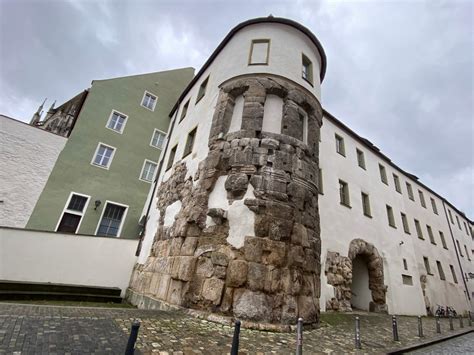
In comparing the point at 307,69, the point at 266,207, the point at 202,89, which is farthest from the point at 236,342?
the point at 202,89

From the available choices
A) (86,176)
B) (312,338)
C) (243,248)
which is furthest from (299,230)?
(86,176)

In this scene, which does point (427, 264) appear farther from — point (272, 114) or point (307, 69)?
point (272, 114)

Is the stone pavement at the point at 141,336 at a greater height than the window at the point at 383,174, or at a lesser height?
lesser

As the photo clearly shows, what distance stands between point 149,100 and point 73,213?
8859mm

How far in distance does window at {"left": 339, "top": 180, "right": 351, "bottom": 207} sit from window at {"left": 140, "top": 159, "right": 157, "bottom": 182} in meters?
11.3

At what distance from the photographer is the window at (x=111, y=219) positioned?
12.2 meters

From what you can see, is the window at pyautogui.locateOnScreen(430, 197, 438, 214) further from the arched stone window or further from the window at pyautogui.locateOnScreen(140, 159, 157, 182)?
the window at pyautogui.locateOnScreen(140, 159, 157, 182)

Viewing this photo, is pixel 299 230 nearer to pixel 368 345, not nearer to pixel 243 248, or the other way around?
pixel 243 248

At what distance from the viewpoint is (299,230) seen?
6.00 m

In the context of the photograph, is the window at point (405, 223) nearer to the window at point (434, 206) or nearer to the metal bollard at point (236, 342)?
the window at point (434, 206)

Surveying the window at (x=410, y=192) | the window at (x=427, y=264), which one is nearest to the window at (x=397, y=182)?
the window at (x=410, y=192)

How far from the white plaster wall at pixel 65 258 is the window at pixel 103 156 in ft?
17.5

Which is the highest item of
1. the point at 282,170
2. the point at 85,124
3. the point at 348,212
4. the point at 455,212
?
the point at 455,212

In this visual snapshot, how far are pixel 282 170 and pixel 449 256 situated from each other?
74.1 ft
